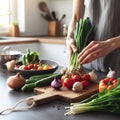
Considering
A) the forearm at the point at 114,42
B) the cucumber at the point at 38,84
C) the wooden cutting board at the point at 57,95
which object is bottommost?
the wooden cutting board at the point at 57,95

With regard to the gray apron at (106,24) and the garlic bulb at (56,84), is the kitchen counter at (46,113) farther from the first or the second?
the gray apron at (106,24)

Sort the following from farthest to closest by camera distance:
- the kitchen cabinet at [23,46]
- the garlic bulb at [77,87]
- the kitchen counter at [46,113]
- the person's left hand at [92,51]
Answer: the kitchen cabinet at [23,46]
the person's left hand at [92,51]
the garlic bulb at [77,87]
the kitchen counter at [46,113]

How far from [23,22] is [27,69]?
201 centimetres

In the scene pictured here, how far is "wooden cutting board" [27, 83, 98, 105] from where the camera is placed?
105cm

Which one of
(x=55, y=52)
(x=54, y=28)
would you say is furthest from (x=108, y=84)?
(x=54, y=28)

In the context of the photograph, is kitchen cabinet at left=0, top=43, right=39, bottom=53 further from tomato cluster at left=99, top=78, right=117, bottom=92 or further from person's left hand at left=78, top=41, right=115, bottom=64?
tomato cluster at left=99, top=78, right=117, bottom=92

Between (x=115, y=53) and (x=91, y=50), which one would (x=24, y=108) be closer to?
(x=91, y=50)

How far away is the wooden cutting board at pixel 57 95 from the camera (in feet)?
3.46

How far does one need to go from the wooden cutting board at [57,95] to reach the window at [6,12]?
240 cm

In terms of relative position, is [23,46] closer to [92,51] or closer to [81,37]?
[81,37]

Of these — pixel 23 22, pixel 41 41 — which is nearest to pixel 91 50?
pixel 41 41

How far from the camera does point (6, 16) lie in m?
3.52

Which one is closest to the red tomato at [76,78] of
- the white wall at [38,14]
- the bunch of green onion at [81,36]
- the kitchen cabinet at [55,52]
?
the bunch of green onion at [81,36]

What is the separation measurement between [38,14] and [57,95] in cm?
254
